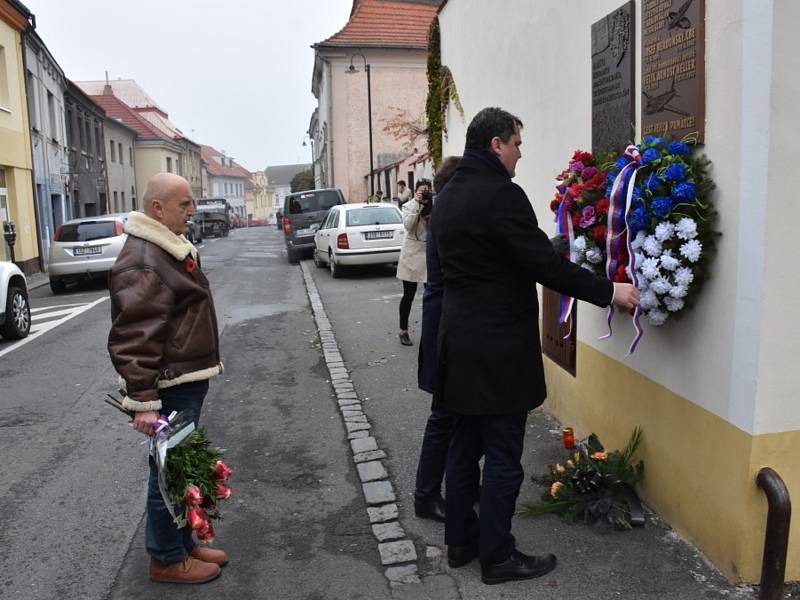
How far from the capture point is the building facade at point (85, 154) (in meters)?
31.5

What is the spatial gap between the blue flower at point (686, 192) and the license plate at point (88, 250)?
15094 millimetres

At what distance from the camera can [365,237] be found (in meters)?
16.5

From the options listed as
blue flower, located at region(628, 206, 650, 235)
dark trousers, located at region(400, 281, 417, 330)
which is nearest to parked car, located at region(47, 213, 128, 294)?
dark trousers, located at region(400, 281, 417, 330)

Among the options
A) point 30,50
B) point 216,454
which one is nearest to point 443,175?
point 216,454

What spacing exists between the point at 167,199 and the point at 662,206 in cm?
218

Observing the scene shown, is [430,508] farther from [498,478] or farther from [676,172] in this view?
[676,172]

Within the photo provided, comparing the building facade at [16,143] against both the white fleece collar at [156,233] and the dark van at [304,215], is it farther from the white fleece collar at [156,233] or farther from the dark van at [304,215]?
the white fleece collar at [156,233]

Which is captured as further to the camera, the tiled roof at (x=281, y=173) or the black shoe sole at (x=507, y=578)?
the tiled roof at (x=281, y=173)

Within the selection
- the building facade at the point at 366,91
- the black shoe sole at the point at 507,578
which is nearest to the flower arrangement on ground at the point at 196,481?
the black shoe sole at the point at 507,578

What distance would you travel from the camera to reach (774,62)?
294cm

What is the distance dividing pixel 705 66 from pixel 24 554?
13.3 ft

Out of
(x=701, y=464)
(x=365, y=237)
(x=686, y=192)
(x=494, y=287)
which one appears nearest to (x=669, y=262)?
(x=686, y=192)

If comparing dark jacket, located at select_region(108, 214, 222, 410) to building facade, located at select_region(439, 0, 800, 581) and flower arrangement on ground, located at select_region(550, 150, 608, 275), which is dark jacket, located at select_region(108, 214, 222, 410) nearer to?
flower arrangement on ground, located at select_region(550, 150, 608, 275)

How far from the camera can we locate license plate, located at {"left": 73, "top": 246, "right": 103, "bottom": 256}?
16.3m
